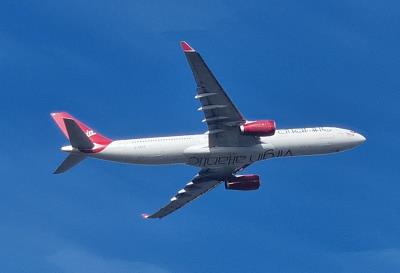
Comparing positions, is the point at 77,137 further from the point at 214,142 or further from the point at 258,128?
the point at 258,128

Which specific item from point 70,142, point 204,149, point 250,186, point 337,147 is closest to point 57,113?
point 70,142

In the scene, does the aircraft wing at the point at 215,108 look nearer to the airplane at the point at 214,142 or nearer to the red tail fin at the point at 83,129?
the airplane at the point at 214,142

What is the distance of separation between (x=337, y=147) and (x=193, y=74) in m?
23.6

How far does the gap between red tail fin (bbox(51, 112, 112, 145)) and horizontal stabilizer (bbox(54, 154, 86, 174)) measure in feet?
9.38

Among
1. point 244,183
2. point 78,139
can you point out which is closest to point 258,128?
point 244,183

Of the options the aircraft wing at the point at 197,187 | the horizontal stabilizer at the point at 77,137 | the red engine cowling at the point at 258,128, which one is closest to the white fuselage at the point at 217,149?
the horizontal stabilizer at the point at 77,137

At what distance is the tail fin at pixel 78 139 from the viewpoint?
343ft

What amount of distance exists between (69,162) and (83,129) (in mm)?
6191

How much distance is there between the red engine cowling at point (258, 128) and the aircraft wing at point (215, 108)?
0.75m

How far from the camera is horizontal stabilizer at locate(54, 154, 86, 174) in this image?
10700 centimetres

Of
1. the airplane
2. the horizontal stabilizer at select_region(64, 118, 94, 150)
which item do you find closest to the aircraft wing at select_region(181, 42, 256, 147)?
the airplane

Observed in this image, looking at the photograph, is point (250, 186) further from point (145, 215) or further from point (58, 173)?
point (58, 173)

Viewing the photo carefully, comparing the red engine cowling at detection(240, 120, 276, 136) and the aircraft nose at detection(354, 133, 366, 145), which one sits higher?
the aircraft nose at detection(354, 133, 366, 145)

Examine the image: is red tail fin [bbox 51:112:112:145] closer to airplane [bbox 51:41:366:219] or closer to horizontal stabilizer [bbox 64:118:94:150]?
airplane [bbox 51:41:366:219]
